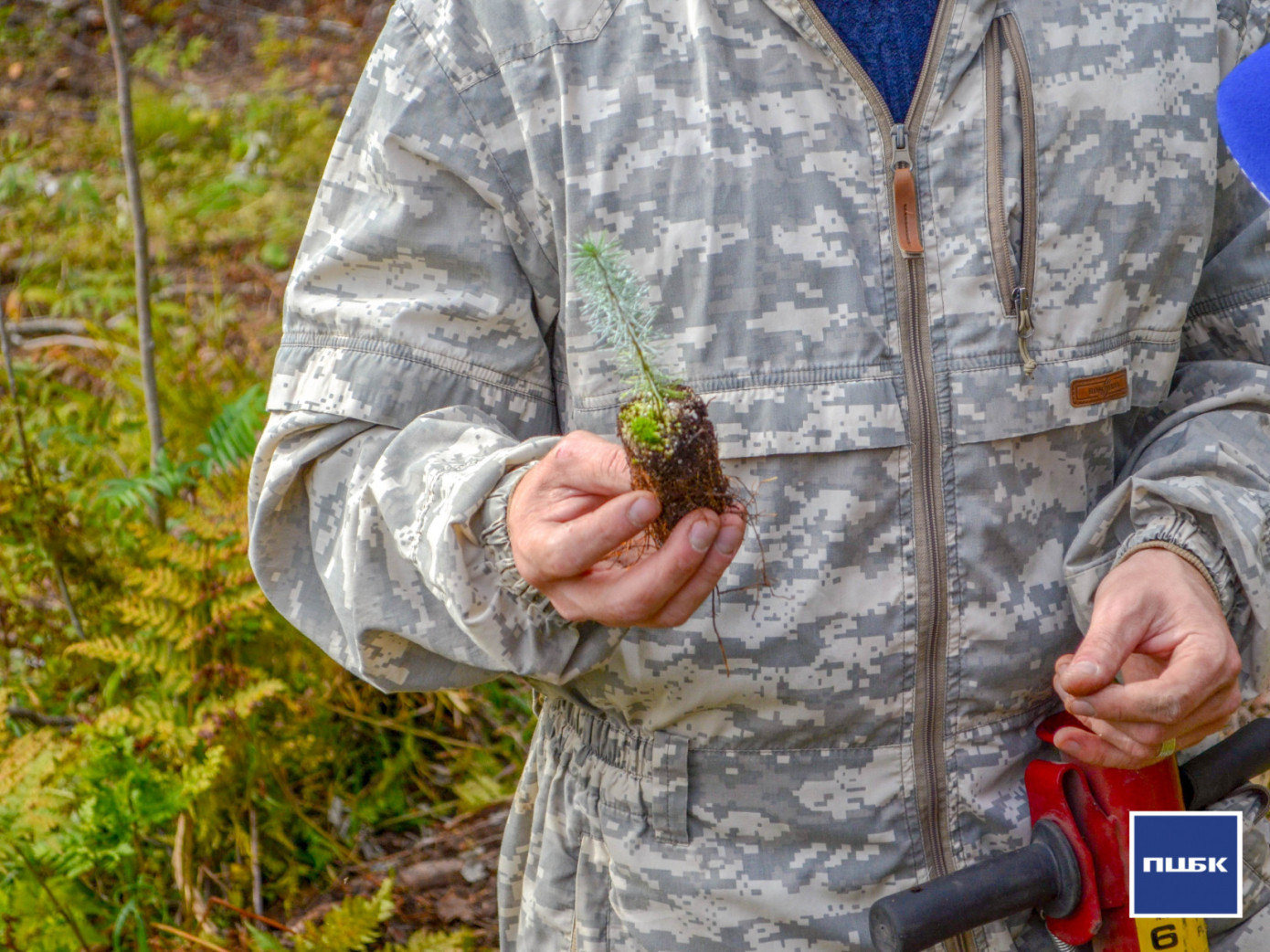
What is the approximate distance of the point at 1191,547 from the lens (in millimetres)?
1681

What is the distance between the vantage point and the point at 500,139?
1.71 m

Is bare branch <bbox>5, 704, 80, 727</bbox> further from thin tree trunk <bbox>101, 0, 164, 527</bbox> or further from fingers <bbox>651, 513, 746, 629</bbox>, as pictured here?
fingers <bbox>651, 513, 746, 629</bbox>

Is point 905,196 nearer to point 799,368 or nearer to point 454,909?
point 799,368

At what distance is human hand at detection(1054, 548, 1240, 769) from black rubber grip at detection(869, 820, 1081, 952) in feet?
0.58

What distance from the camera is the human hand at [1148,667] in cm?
150

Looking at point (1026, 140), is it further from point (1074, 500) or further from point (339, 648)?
point (339, 648)

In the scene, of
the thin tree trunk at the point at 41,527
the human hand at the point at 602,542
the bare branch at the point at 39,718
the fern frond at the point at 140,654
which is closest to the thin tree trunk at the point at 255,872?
the fern frond at the point at 140,654

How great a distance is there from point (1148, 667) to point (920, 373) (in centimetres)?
55

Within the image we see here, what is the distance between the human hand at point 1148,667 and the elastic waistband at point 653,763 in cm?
59

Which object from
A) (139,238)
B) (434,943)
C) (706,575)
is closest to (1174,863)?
(706,575)

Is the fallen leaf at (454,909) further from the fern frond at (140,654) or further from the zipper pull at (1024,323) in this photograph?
the zipper pull at (1024,323)

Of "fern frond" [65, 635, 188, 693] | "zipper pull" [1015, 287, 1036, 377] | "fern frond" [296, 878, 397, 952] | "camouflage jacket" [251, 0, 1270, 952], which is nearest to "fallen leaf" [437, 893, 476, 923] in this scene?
"fern frond" [296, 878, 397, 952]

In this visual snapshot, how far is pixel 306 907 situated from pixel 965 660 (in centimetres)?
224

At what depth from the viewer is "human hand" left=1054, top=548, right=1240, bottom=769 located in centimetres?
150
